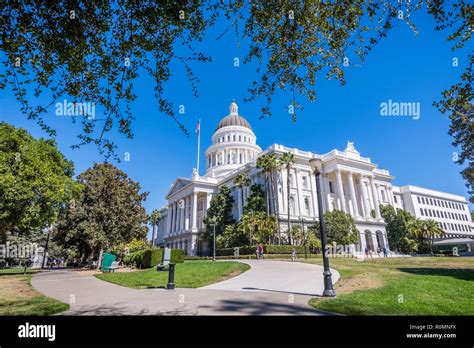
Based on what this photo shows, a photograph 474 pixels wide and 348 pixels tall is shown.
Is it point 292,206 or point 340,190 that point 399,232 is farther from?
point 292,206

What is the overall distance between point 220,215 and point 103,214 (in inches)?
963

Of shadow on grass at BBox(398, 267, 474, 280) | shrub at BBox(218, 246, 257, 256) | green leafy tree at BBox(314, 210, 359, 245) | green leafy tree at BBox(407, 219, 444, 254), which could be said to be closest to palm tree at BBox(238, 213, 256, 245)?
shrub at BBox(218, 246, 257, 256)

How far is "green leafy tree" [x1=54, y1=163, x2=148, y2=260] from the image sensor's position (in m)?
36.4

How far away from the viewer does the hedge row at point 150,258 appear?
29.0 metres

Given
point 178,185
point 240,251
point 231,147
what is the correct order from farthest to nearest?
point 231,147
point 178,185
point 240,251

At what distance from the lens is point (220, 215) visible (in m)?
56.8

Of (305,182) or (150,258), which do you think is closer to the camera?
(150,258)

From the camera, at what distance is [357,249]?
162 feet

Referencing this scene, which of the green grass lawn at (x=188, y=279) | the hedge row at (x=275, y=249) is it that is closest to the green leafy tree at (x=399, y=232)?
the hedge row at (x=275, y=249)

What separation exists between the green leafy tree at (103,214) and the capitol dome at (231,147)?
38584 millimetres

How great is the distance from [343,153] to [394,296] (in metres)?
52.7

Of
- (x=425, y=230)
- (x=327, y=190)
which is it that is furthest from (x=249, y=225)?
(x=425, y=230)

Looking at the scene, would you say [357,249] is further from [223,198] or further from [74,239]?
[74,239]
